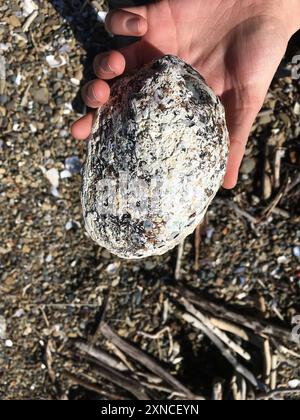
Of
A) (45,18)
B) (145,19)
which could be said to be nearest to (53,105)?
(45,18)

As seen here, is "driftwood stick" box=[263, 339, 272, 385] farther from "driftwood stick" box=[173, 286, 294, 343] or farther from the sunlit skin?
the sunlit skin

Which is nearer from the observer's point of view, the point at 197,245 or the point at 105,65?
the point at 105,65

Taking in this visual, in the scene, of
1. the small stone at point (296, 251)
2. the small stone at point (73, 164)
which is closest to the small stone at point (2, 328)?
the small stone at point (73, 164)

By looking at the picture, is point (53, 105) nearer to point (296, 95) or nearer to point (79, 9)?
point (79, 9)

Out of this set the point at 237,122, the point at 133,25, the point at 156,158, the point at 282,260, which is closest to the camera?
the point at 156,158

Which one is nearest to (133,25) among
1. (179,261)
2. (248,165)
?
(248,165)

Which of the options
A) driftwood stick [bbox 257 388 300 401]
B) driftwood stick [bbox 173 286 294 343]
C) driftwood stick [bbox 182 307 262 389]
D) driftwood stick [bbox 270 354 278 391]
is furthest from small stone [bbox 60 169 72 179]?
driftwood stick [bbox 257 388 300 401]

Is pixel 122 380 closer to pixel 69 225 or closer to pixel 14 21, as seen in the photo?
pixel 69 225
